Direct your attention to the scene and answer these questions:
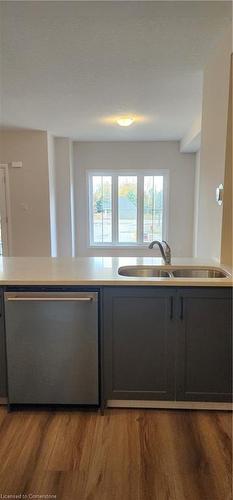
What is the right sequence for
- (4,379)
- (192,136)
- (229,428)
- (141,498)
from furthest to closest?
(192,136)
(4,379)
(229,428)
(141,498)

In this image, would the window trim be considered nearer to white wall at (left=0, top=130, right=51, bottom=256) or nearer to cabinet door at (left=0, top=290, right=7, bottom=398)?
white wall at (left=0, top=130, right=51, bottom=256)

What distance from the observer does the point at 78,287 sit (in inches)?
77.8

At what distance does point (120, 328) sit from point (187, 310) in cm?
43

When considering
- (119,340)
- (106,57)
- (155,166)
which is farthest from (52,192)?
(119,340)

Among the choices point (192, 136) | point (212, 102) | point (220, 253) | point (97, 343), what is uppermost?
→ point (192, 136)

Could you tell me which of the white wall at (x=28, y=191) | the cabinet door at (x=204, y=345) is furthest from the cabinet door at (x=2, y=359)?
the white wall at (x=28, y=191)

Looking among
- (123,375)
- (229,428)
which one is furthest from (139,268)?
(229,428)

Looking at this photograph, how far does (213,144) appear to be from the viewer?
8.77ft

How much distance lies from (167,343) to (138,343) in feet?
0.59

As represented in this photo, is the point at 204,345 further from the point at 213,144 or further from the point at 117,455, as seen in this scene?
the point at 213,144

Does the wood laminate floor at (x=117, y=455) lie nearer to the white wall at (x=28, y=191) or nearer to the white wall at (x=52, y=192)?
the white wall at (x=28, y=191)

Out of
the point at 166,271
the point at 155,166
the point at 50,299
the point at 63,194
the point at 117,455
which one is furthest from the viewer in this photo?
the point at 155,166

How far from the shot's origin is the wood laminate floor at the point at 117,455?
154cm

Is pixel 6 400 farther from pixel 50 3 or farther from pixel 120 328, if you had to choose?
pixel 50 3
